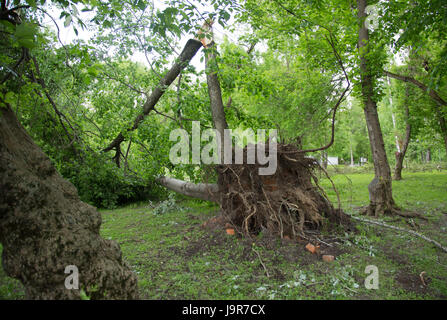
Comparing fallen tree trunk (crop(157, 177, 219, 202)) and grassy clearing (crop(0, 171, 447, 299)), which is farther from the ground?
fallen tree trunk (crop(157, 177, 219, 202))

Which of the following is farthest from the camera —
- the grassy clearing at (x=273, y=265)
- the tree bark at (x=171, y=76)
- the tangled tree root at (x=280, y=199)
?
the tree bark at (x=171, y=76)

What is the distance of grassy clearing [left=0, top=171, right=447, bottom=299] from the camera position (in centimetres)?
279

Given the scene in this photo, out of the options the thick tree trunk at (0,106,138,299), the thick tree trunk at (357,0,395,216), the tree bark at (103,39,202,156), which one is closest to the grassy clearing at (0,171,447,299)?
the thick tree trunk at (0,106,138,299)

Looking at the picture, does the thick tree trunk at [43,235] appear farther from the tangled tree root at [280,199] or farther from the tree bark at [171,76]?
the tree bark at [171,76]

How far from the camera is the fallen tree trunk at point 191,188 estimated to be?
6287 millimetres

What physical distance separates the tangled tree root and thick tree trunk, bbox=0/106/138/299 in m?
2.46

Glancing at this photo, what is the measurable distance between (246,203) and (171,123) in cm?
365

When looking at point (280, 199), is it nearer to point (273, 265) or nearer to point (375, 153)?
point (273, 265)

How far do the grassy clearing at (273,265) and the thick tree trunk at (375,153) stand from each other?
38.3 inches

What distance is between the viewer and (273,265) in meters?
3.44

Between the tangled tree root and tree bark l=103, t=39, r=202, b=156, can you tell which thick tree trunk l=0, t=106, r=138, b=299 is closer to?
the tangled tree root

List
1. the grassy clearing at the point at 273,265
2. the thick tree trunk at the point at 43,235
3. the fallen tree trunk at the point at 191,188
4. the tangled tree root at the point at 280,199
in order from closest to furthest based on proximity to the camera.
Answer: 1. the thick tree trunk at the point at 43,235
2. the grassy clearing at the point at 273,265
3. the tangled tree root at the point at 280,199
4. the fallen tree trunk at the point at 191,188

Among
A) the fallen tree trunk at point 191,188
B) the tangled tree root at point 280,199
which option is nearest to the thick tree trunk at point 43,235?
the tangled tree root at point 280,199

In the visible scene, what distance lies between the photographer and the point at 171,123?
729cm
